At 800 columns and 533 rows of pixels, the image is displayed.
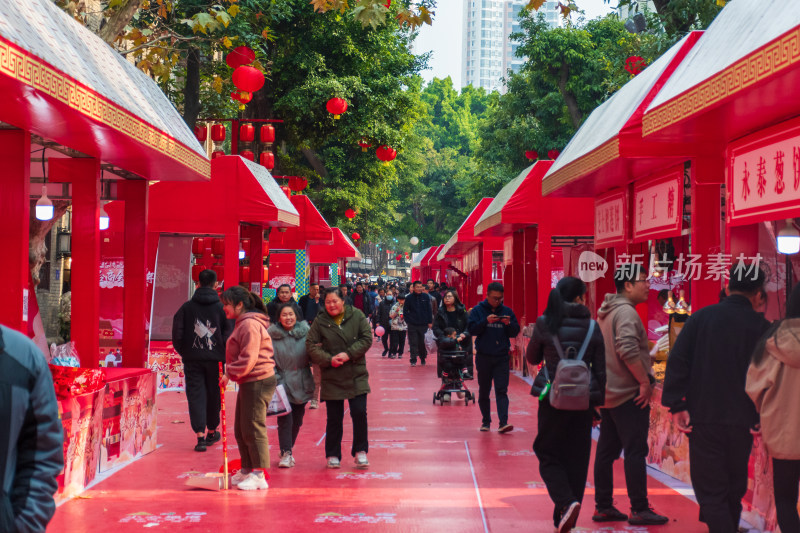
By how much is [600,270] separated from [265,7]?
8493 millimetres

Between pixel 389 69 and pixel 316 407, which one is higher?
pixel 389 69

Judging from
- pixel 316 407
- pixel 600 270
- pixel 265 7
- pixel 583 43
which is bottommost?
pixel 316 407

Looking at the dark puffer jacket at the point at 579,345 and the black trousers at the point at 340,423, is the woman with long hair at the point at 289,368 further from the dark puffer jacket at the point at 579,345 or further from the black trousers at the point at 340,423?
the dark puffer jacket at the point at 579,345

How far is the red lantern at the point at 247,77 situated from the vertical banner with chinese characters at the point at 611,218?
526cm

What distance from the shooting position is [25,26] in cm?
644

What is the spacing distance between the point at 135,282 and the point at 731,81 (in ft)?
24.6

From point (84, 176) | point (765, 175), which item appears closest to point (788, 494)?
point (765, 175)

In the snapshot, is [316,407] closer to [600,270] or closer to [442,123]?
[600,270]

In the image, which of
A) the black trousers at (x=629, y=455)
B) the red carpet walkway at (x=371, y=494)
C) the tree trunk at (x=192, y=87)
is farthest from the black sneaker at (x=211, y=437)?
the tree trunk at (x=192, y=87)

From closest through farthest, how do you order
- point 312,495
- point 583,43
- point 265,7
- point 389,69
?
point 312,495 < point 265,7 < point 389,69 < point 583,43

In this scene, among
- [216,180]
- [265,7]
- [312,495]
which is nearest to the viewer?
[312,495]

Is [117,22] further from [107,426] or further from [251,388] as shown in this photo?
[251,388]

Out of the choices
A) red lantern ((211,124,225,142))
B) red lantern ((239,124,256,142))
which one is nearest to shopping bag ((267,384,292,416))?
red lantern ((211,124,225,142))

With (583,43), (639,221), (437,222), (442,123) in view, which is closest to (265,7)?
(639,221)
